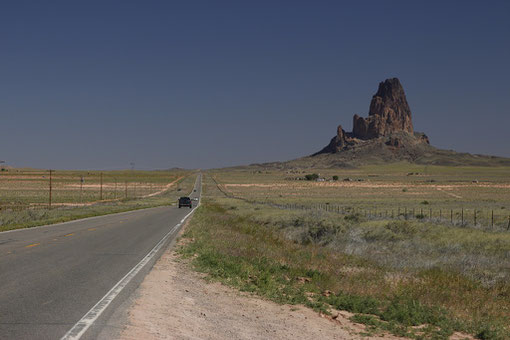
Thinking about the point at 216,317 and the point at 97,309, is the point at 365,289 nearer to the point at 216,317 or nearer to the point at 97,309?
the point at 216,317

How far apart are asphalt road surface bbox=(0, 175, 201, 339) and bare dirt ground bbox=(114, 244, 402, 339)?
0.54 m

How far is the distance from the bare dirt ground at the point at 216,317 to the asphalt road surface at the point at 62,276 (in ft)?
1.78

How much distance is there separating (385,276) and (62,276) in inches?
320

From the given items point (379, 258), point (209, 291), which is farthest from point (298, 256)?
point (209, 291)

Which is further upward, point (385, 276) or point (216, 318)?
point (216, 318)

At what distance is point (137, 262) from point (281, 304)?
5.61 metres

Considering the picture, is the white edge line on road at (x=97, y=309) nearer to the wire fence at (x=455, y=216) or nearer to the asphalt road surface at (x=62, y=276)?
the asphalt road surface at (x=62, y=276)

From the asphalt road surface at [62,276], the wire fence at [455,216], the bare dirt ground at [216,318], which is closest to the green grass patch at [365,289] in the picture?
the bare dirt ground at [216,318]

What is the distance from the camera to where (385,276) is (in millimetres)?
13383

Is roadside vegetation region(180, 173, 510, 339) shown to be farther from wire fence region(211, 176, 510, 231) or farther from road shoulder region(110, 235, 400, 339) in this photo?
wire fence region(211, 176, 510, 231)

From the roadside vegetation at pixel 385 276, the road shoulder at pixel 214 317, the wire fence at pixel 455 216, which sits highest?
the road shoulder at pixel 214 317

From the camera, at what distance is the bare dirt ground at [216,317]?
24.2 feet

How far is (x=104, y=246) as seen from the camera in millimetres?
17531

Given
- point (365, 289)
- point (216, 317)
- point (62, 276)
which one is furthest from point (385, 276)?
point (62, 276)
